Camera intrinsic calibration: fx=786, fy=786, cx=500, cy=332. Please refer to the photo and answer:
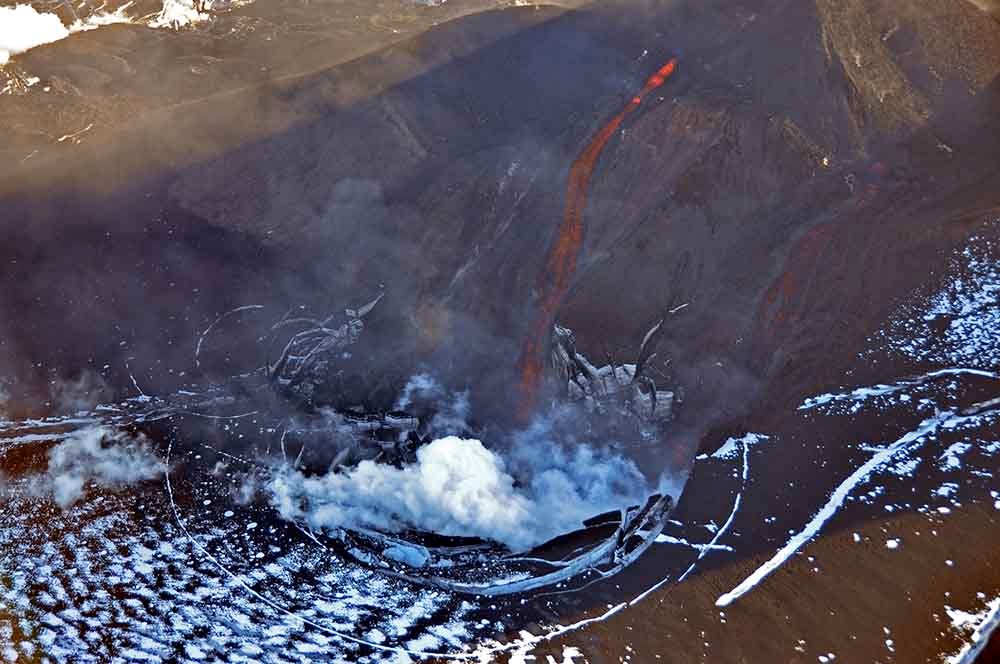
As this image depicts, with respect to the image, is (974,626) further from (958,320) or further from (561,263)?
(561,263)

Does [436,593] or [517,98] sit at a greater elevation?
[517,98]

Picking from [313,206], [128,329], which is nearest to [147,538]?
[128,329]

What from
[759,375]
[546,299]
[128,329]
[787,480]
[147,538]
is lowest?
[787,480]

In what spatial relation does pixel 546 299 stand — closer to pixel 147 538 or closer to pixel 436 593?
pixel 436 593

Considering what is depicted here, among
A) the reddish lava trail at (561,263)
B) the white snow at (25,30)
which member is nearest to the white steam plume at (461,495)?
the reddish lava trail at (561,263)

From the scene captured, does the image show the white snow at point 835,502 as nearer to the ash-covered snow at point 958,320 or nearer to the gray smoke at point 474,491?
the ash-covered snow at point 958,320

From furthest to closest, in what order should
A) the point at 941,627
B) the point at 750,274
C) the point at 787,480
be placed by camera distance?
the point at 750,274 → the point at 787,480 → the point at 941,627

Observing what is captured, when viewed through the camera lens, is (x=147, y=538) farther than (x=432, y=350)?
No

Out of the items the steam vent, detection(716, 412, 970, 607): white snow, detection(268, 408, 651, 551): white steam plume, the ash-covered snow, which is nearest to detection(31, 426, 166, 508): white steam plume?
the steam vent

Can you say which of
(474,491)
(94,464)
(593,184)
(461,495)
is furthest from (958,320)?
(94,464)
